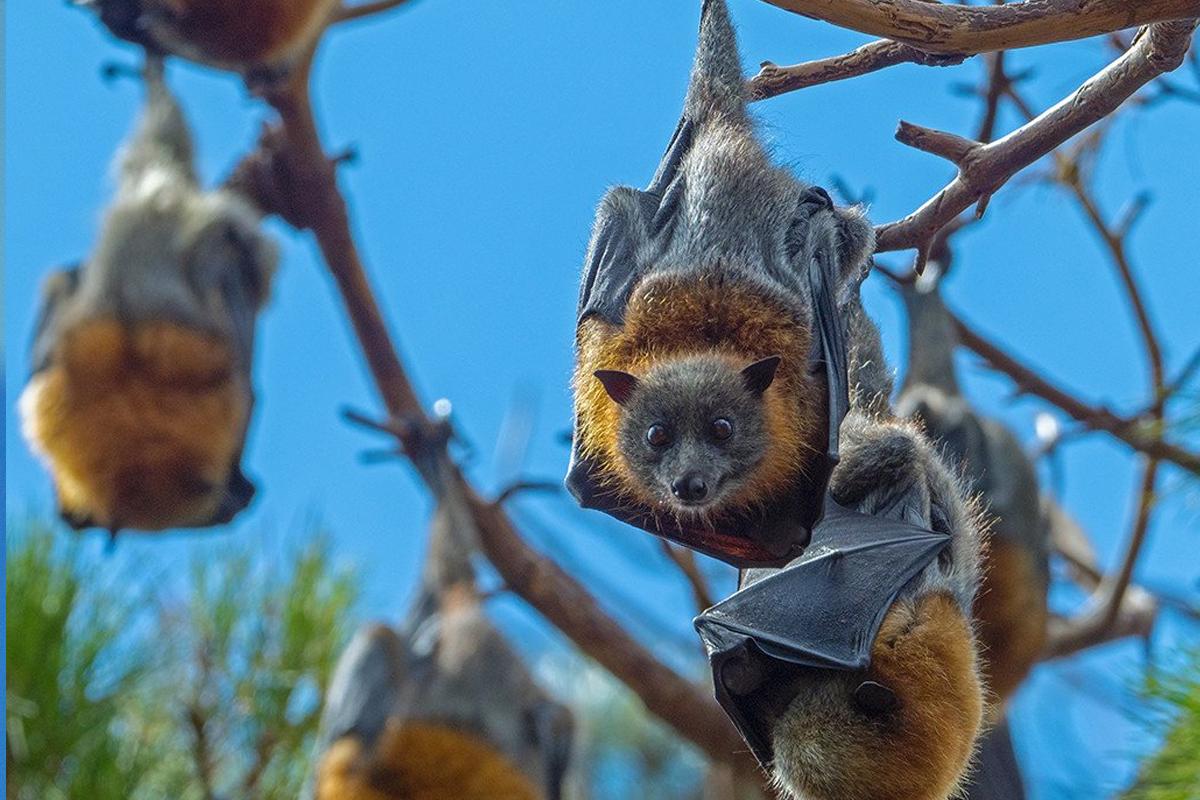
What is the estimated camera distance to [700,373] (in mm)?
2881

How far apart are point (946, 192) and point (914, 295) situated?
421cm

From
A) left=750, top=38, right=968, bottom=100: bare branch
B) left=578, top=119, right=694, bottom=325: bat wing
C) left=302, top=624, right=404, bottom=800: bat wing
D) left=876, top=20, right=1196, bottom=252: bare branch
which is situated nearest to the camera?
left=876, top=20, right=1196, bottom=252: bare branch

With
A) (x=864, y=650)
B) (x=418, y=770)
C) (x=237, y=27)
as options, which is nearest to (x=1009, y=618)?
(x=418, y=770)

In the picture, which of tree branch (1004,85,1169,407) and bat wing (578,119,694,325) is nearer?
bat wing (578,119,694,325)

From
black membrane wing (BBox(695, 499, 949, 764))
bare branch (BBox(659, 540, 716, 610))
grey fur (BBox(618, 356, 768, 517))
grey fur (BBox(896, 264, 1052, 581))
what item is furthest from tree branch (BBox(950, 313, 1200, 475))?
grey fur (BBox(618, 356, 768, 517))

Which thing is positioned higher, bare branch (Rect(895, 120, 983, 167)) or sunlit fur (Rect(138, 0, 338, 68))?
sunlit fur (Rect(138, 0, 338, 68))

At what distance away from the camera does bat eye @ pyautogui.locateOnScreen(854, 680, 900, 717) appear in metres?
3.29

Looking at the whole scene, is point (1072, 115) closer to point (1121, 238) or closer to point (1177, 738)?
point (1177, 738)

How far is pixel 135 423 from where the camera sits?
28.8 feet

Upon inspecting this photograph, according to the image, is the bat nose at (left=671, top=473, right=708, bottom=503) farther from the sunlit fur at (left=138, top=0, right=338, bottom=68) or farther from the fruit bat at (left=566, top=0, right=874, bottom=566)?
the sunlit fur at (left=138, top=0, right=338, bottom=68)

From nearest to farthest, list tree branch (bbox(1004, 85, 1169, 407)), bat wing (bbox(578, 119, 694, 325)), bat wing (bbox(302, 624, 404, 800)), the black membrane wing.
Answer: bat wing (bbox(578, 119, 694, 325))
the black membrane wing
tree branch (bbox(1004, 85, 1169, 407))
bat wing (bbox(302, 624, 404, 800))

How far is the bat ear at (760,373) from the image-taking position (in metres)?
2.82

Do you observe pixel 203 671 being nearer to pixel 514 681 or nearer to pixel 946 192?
pixel 514 681

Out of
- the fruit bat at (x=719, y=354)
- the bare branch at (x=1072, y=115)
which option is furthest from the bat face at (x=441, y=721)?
the bare branch at (x=1072, y=115)
